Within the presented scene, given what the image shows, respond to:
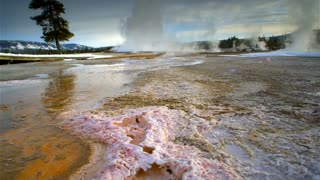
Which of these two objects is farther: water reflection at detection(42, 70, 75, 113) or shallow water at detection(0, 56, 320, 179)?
water reflection at detection(42, 70, 75, 113)

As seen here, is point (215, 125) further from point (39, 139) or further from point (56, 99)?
point (56, 99)

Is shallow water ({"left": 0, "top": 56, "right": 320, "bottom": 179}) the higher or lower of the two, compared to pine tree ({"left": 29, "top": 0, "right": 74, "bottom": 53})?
lower

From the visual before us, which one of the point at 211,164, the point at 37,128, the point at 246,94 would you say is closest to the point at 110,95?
the point at 37,128

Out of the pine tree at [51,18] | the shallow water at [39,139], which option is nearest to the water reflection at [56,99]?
the shallow water at [39,139]

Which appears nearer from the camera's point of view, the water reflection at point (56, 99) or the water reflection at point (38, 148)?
the water reflection at point (38, 148)

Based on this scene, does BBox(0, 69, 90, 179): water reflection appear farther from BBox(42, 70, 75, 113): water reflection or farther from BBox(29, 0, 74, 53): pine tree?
BBox(29, 0, 74, 53): pine tree

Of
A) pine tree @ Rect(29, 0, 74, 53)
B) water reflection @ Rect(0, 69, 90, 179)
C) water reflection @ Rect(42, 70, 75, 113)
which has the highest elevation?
pine tree @ Rect(29, 0, 74, 53)

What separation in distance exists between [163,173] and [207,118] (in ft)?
5.35

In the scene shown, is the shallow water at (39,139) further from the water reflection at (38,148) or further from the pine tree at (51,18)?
the pine tree at (51,18)

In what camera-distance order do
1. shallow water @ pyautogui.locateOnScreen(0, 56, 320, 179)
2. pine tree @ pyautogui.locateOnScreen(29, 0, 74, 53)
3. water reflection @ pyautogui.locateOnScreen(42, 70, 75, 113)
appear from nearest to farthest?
shallow water @ pyautogui.locateOnScreen(0, 56, 320, 179)
water reflection @ pyautogui.locateOnScreen(42, 70, 75, 113)
pine tree @ pyautogui.locateOnScreen(29, 0, 74, 53)

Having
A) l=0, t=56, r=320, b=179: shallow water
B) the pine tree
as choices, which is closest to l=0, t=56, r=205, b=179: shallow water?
l=0, t=56, r=320, b=179: shallow water

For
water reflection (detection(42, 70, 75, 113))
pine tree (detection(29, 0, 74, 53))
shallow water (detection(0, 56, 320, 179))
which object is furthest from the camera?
pine tree (detection(29, 0, 74, 53))

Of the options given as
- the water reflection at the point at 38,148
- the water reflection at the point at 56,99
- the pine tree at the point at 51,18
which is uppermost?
the pine tree at the point at 51,18

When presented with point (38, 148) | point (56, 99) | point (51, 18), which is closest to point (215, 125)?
point (38, 148)
